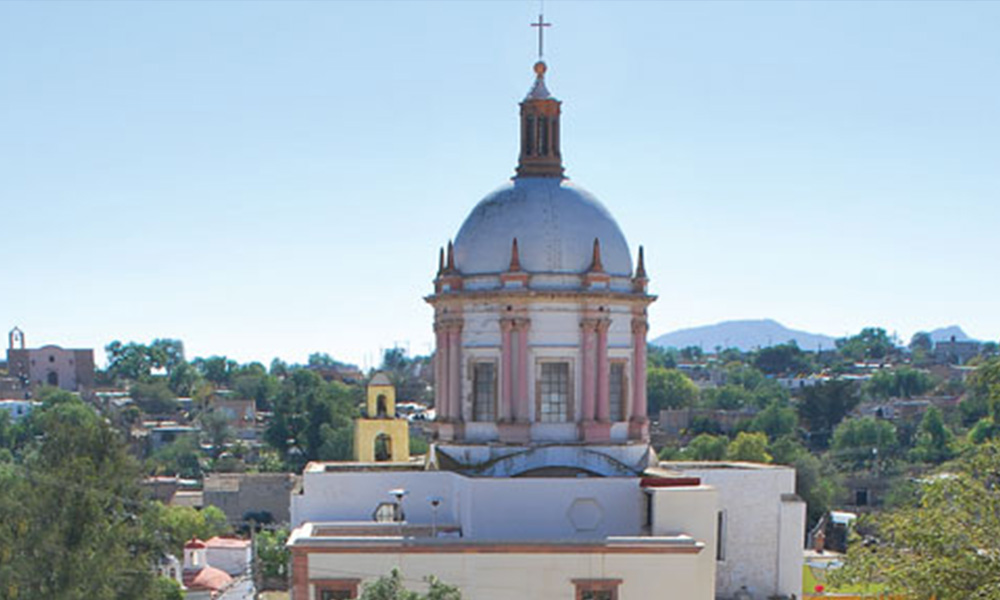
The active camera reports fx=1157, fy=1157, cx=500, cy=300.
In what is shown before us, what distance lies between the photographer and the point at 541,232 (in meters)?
26.5

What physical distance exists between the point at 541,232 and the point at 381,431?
1392 centimetres

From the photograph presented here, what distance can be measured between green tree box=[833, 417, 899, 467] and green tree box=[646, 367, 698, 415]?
30.8 m

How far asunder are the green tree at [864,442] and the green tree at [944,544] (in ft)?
255

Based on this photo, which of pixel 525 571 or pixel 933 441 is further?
pixel 933 441

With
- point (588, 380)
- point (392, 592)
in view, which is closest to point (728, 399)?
point (588, 380)

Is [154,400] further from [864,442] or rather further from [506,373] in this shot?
[506,373]

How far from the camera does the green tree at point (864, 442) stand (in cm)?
9112

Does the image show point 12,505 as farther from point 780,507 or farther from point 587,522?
point 780,507

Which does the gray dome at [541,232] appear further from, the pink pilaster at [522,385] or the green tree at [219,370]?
the green tree at [219,370]

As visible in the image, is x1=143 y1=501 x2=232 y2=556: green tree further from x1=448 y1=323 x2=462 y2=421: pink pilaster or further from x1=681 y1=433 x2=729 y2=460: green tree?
x1=681 y1=433 x2=729 y2=460: green tree

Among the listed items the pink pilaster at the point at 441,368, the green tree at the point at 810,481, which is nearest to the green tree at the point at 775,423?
the green tree at the point at 810,481

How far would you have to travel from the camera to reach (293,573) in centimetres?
2231

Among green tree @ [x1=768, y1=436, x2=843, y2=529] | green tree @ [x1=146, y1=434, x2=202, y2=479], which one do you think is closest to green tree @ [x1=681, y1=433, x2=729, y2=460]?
green tree @ [x1=768, y1=436, x2=843, y2=529]

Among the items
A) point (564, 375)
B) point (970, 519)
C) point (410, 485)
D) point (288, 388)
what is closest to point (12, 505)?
point (410, 485)
